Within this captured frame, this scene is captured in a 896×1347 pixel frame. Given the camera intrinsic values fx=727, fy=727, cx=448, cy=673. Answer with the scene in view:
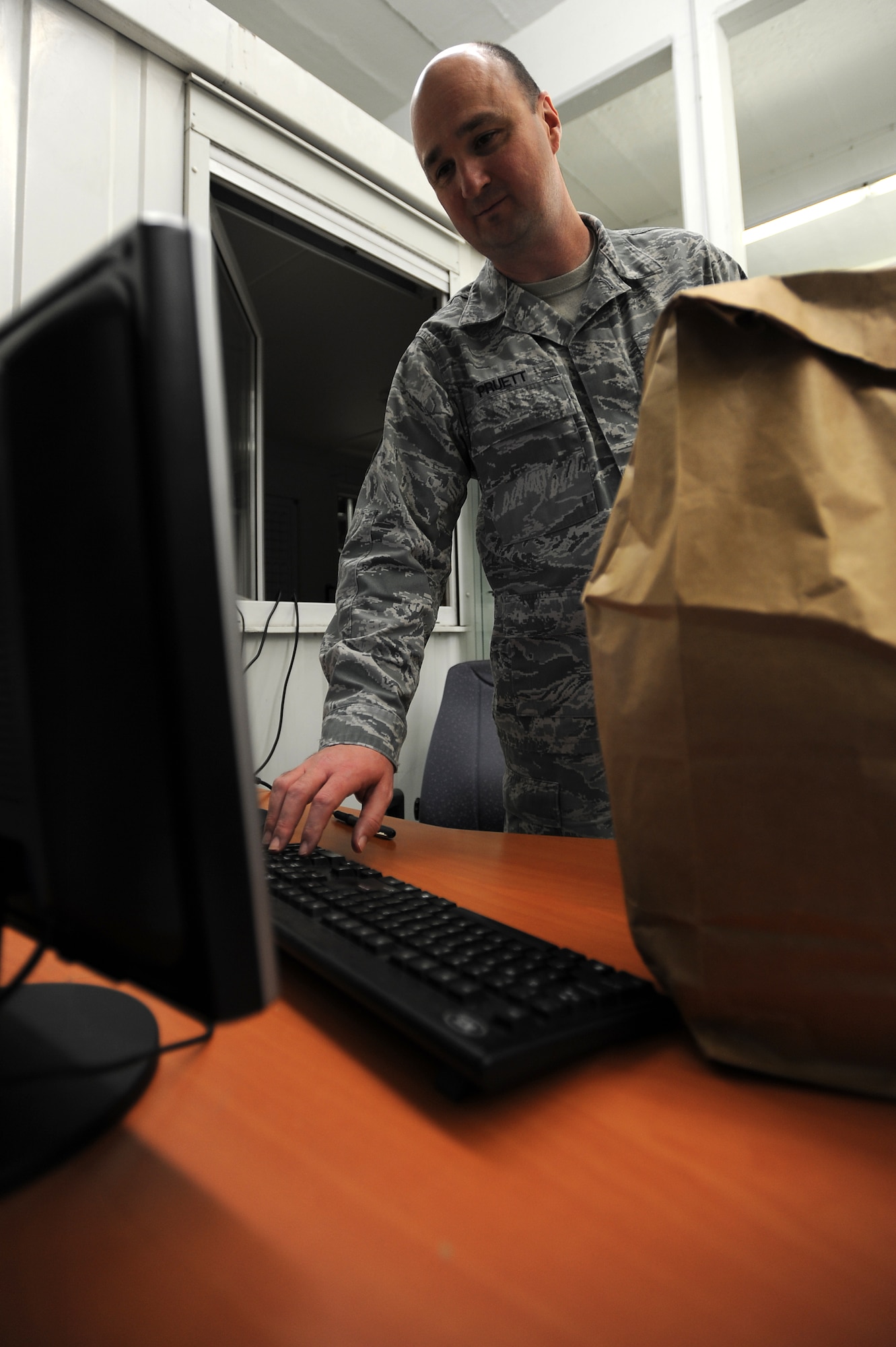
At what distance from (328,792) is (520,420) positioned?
0.67 meters

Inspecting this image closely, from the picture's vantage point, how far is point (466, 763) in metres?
1.84

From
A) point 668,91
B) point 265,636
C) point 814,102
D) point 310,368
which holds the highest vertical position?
point 814,102

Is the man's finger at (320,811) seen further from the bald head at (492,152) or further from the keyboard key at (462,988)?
the bald head at (492,152)

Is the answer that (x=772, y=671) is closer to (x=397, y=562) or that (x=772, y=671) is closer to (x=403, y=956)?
(x=403, y=956)

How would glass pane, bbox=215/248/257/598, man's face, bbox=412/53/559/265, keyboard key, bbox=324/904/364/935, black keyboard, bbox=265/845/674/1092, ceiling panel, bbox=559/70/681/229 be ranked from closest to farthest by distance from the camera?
black keyboard, bbox=265/845/674/1092 < keyboard key, bbox=324/904/364/935 < man's face, bbox=412/53/559/265 < glass pane, bbox=215/248/257/598 < ceiling panel, bbox=559/70/681/229

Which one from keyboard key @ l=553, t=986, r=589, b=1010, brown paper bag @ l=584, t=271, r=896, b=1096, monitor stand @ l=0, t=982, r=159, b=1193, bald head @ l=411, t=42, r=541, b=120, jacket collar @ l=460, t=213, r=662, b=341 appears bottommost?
monitor stand @ l=0, t=982, r=159, b=1193

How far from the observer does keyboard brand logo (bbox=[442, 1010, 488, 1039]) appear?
31cm

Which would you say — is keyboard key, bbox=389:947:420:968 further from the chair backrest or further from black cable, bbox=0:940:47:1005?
the chair backrest

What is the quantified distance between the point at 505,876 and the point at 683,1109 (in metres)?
0.38

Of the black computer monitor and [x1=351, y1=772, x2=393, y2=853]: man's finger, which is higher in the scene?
the black computer monitor

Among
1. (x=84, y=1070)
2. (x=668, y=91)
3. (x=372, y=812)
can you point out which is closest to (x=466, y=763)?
(x=372, y=812)

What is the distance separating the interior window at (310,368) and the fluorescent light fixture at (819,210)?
192 cm

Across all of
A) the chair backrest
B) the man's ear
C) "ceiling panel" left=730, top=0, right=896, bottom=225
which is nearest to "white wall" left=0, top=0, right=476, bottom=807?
the chair backrest

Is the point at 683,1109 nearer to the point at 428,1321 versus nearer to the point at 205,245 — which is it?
Answer: the point at 428,1321
